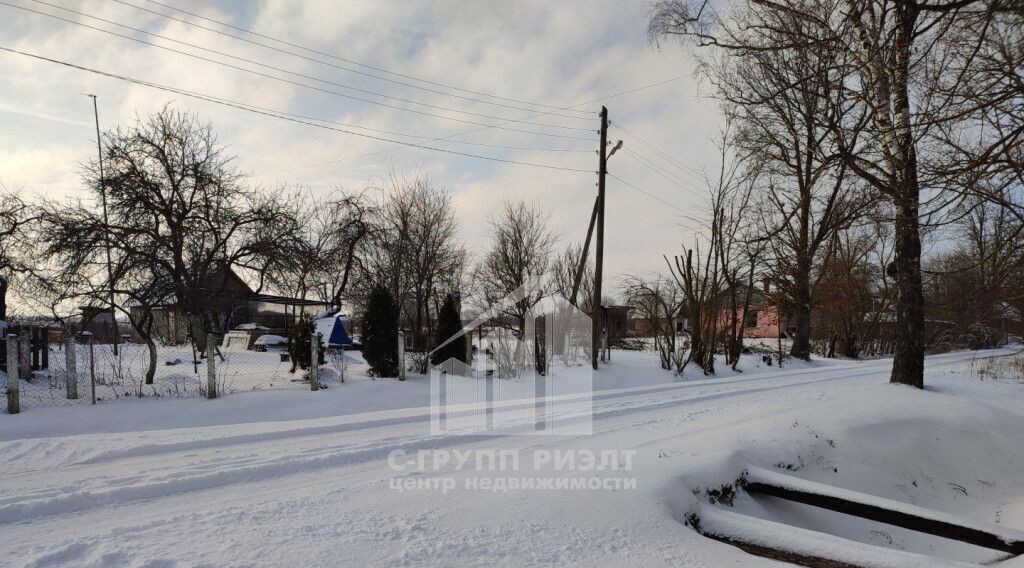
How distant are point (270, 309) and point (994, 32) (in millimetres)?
34696

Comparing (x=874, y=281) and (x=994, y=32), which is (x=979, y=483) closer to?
(x=994, y=32)

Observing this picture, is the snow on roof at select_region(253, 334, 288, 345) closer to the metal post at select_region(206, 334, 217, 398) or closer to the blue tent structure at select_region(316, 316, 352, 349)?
the blue tent structure at select_region(316, 316, 352, 349)

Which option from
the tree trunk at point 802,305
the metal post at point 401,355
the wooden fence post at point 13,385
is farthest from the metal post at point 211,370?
the tree trunk at point 802,305

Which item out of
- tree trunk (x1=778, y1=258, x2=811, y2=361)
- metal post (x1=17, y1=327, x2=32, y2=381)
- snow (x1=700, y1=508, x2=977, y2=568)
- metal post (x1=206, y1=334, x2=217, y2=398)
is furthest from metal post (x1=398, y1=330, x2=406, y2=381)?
tree trunk (x1=778, y1=258, x2=811, y2=361)

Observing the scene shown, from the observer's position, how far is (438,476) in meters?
5.19

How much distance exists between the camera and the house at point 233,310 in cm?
1475

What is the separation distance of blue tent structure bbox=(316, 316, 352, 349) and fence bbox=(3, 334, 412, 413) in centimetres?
174

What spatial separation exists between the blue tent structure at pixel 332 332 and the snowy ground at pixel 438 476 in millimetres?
8676

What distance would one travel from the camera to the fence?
8758 millimetres

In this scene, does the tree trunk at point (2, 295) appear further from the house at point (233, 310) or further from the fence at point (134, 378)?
the house at point (233, 310)

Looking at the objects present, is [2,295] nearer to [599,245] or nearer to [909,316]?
[599,245]

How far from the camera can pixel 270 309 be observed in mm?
33438

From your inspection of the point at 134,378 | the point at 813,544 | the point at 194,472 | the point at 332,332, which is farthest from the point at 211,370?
the point at 332,332

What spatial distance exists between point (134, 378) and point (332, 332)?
27.4 ft
